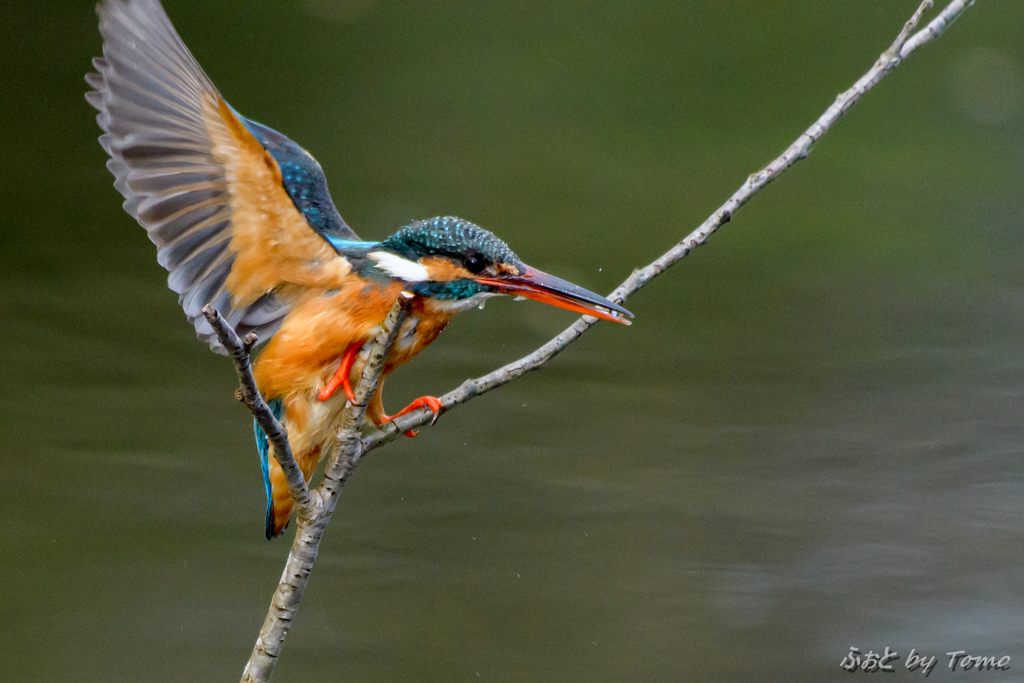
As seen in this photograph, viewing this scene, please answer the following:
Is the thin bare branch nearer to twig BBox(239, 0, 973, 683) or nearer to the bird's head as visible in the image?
twig BBox(239, 0, 973, 683)

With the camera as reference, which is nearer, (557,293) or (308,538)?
(308,538)

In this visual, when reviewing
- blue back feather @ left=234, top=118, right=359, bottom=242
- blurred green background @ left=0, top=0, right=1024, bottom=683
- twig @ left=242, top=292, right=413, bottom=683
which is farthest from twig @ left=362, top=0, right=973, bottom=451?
blurred green background @ left=0, top=0, right=1024, bottom=683

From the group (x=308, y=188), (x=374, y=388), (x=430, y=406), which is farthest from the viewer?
(x=308, y=188)

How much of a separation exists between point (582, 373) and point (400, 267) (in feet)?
7.18

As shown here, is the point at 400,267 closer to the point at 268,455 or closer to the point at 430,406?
the point at 430,406

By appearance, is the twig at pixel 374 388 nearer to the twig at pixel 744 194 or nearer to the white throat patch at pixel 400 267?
the twig at pixel 744 194

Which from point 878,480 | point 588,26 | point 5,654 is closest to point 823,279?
point 878,480

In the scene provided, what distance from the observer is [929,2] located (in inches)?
61.9

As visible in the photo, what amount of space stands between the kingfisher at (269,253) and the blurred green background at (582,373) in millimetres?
1361

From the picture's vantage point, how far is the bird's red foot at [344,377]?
67.5 inches

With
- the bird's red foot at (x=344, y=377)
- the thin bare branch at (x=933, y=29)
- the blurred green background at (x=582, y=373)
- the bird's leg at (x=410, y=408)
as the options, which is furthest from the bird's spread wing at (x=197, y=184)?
the blurred green background at (x=582, y=373)

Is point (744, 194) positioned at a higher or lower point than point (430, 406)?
higher

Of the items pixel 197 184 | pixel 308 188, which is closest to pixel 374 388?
pixel 197 184

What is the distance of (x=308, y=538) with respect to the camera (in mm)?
1369
